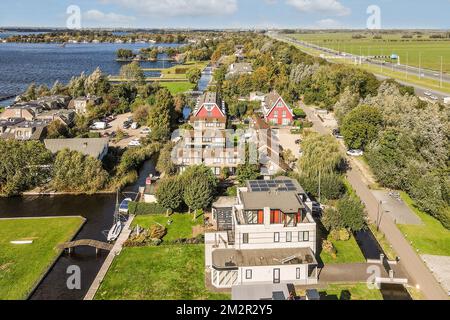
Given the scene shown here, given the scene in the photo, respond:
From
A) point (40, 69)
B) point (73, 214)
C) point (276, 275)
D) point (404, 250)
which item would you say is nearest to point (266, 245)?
point (276, 275)

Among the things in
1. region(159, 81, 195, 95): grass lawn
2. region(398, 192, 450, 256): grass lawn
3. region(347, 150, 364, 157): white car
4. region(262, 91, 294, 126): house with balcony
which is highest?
region(159, 81, 195, 95): grass lawn

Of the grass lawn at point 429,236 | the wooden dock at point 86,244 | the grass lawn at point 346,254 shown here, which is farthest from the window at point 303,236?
the wooden dock at point 86,244

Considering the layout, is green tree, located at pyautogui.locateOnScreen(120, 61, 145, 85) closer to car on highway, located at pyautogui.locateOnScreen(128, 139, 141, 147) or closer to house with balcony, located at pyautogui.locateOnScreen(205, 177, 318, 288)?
car on highway, located at pyautogui.locateOnScreen(128, 139, 141, 147)

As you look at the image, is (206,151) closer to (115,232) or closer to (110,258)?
(115,232)

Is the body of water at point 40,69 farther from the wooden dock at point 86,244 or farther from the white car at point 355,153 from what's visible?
the white car at point 355,153

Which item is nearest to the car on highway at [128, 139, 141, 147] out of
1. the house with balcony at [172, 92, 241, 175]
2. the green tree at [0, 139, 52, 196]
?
the house with balcony at [172, 92, 241, 175]

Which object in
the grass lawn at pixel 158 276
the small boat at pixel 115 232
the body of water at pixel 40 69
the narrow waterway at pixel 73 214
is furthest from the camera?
the body of water at pixel 40 69
